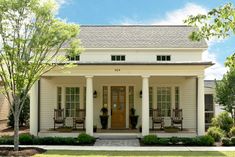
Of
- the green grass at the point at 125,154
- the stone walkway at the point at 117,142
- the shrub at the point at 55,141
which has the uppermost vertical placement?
the shrub at the point at 55,141

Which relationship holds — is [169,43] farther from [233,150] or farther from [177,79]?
[233,150]

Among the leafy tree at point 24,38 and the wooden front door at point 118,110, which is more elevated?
the leafy tree at point 24,38

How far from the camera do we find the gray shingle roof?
81.6 ft

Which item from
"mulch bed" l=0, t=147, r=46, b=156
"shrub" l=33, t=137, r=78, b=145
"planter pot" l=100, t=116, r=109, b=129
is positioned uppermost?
"planter pot" l=100, t=116, r=109, b=129

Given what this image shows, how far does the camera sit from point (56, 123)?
77.2ft

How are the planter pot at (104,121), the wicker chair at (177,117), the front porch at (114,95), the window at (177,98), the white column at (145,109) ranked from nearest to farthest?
the white column at (145,109), the wicker chair at (177,117), the planter pot at (104,121), the front porch at (114,95), the window at (177,98)

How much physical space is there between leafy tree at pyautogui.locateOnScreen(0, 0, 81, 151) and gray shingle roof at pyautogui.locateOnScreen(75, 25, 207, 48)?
25.8 feet

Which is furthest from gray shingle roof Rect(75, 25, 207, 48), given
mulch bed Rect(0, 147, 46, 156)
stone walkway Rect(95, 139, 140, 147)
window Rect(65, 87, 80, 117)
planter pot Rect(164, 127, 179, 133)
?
mulch bed Rect(0, 147, 46, 156)

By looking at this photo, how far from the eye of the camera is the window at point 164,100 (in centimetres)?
2450

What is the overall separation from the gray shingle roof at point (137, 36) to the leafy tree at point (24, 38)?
7.88 metres

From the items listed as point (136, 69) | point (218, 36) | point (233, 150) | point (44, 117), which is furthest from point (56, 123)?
point (218, 36)

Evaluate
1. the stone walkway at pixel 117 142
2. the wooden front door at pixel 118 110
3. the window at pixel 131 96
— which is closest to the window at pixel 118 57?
the wooden front door at pixel 118 110

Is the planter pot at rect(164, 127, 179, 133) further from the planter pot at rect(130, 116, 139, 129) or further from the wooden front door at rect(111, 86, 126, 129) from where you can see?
the wooden front door at rect(111, 86, 126, 129)

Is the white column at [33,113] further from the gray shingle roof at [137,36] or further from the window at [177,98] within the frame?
the window at [177,98]
